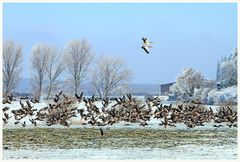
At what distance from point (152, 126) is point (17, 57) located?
88.9 inches

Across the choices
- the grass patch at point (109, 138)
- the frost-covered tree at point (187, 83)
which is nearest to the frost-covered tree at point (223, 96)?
the frost-covered tree at point (187, 83)

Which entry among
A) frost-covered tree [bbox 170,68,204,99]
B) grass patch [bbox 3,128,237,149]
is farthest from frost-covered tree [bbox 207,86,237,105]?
grass patch [bbox 3,128,237,149]

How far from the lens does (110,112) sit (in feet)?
23.5

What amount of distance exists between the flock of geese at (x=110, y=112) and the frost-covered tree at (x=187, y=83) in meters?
0.89

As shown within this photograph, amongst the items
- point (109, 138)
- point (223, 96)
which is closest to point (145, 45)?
point (109, 138)

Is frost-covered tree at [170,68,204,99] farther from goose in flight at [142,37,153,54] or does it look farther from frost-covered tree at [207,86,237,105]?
goose in flight at [142,37,153,54]

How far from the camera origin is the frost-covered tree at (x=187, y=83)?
8445mm

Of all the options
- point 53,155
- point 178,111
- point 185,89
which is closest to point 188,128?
point 178,111

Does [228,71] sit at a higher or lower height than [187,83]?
higher

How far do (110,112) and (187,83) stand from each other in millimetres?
2771

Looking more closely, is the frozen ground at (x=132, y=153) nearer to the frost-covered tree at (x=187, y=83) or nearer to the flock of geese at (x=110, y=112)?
the flock of geese at (x=110, y=112)

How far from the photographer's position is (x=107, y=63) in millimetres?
7258

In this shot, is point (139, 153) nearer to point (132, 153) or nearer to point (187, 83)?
point (132, 153)

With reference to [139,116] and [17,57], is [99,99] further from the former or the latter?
[17,57]
